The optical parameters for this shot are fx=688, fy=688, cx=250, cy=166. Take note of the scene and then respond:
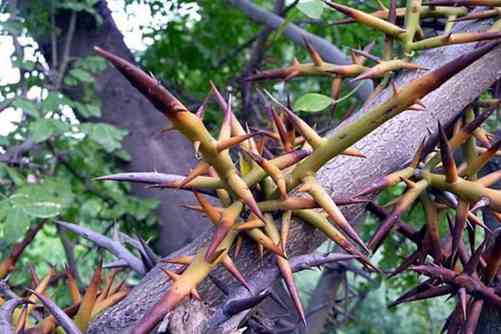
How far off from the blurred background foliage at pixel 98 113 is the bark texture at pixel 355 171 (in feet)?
1.13

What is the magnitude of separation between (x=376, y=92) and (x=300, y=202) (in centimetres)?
21

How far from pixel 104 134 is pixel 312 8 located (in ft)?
1.91

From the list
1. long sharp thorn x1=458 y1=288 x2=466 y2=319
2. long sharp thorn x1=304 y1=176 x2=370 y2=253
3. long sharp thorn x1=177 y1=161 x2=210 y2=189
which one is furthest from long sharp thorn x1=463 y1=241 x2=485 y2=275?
long sharp thorn x1=177 y1=161 x2=210 y2=189

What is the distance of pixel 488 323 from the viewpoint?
0.61 m

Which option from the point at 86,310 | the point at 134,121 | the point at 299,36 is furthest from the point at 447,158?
the point at 134,121

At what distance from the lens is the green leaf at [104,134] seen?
3.73 ft

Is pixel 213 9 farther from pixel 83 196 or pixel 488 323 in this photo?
pixel 488 323

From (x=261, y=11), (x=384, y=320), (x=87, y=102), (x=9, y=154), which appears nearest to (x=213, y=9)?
(x=261, y=11)

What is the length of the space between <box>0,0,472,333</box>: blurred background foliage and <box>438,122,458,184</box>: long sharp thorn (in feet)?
1.50

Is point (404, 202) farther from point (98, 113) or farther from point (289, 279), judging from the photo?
point (98, 113)

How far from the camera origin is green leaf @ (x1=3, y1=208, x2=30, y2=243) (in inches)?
37.0

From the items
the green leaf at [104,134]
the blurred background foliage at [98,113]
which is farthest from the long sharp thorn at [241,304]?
the green leaf at [104,134]

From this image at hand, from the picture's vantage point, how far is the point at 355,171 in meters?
0.55

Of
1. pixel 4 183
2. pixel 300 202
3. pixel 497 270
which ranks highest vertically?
pixel 300 202
